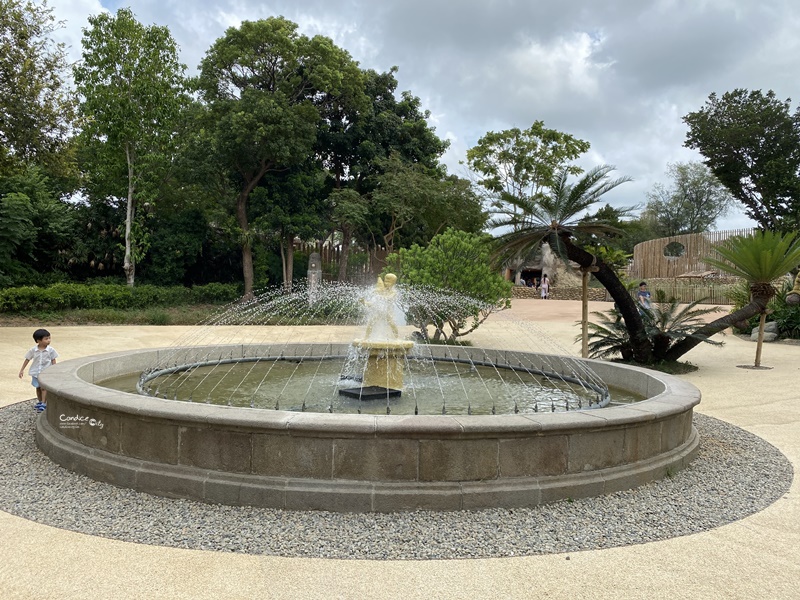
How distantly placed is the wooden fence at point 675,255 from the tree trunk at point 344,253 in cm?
1679

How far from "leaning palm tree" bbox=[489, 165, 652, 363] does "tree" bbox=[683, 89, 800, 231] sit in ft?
74.6

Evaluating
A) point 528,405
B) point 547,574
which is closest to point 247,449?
point 547,574

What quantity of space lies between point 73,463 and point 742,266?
12.7m

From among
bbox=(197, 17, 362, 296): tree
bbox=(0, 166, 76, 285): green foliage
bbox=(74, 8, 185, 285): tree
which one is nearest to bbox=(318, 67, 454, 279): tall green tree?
bbox=(197, 17, 362, 296): tree

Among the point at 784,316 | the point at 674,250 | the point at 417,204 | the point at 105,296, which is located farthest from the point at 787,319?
the point at 105,296

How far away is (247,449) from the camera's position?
14.1 feet

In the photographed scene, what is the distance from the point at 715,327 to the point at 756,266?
5.58 ft

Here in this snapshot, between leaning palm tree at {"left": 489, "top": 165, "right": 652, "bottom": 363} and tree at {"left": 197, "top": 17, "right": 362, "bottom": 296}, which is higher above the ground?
tree at {"left": 197, "top": 17, "right": 362, "bottom": 296}

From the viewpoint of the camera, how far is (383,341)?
6.91 m

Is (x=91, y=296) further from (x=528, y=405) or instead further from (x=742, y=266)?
(x=742, y=266)

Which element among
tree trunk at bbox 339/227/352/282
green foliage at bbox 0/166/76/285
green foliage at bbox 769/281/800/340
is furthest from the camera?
tree trunk at bbox 339/227/352/282

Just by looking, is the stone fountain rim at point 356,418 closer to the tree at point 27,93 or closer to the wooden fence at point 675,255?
the tree at point 27,93

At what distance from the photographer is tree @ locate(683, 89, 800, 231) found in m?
29.9

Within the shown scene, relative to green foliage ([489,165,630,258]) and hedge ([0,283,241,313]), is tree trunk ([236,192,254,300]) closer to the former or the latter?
hedge ([0,283,241,313])
